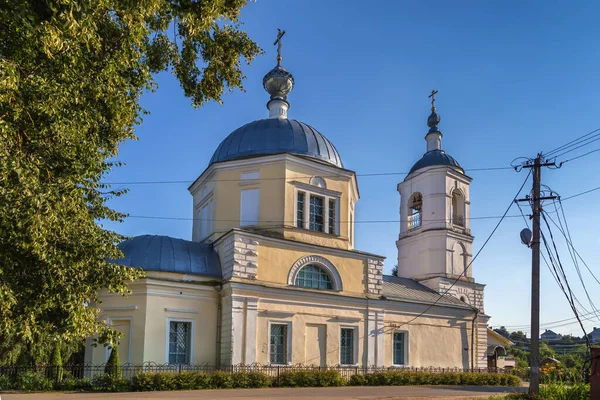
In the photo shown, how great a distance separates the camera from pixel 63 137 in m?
7.27

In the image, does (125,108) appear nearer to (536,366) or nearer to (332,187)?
(536,366)

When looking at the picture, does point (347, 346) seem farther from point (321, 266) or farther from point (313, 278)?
point (321, 266)

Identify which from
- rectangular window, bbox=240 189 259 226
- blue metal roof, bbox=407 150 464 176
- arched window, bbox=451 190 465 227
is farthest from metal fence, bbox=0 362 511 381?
blue metal roof, bbox=407 150 464 176

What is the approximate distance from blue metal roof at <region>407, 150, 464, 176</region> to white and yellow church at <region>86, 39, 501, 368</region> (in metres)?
2.36

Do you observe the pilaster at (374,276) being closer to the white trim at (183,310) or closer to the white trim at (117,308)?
the white trim at (183,310)

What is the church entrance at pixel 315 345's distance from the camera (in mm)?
19531

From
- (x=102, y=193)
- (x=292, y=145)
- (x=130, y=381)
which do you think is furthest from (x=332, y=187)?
(x=102, y=193)

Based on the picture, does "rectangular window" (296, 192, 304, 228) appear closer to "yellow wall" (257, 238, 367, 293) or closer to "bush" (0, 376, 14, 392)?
"yellow wall" (257, 238, 367, 293)

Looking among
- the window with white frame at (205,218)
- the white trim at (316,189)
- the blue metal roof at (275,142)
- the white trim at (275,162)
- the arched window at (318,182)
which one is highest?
the blue metal roof at (275,142)

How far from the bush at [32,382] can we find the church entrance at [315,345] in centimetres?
839

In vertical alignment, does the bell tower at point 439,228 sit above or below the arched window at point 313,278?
above

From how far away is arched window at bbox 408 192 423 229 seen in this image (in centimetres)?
2828

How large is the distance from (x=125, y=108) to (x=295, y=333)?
12482mm

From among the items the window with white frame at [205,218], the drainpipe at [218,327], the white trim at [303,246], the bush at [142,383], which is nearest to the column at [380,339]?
the white trim at [303,246]
